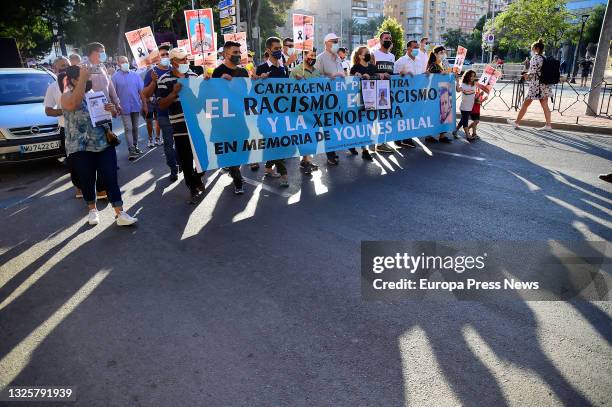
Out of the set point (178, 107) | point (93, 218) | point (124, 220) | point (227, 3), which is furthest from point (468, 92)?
point (227, 3)

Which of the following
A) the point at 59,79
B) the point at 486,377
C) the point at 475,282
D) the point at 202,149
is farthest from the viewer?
the point at 202,149

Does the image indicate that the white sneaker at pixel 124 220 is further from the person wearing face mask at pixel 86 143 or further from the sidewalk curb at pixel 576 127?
the sidewalk curb at pixel 576 127

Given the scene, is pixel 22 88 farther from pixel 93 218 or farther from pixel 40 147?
pixel 93 218

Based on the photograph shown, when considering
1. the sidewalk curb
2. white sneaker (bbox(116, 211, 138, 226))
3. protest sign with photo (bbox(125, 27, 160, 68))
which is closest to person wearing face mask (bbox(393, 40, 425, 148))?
the sidewalk curb

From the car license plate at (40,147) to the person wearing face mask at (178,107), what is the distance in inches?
130

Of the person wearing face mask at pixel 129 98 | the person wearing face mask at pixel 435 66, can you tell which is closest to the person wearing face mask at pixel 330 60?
the person wearing face mask at pixel 435 66

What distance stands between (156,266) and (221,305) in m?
1.12

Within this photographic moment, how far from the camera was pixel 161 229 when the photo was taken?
17.8ft

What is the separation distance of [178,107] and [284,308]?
155 inches

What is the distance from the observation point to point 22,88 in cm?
940

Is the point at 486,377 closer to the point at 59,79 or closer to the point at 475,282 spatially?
the point at 475,282

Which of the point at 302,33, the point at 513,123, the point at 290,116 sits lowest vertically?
the point at 513,123

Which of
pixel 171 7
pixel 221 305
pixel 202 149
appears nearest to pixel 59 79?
pixel 202 149

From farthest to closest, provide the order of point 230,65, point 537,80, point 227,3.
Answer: point 227,3
point 537,80
point 230,65
